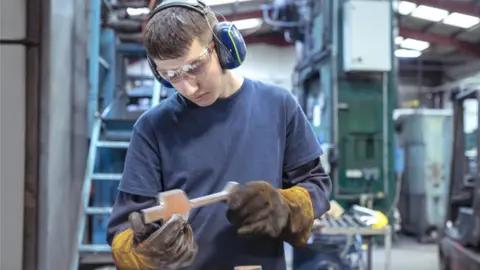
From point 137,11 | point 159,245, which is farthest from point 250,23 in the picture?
point 159,245

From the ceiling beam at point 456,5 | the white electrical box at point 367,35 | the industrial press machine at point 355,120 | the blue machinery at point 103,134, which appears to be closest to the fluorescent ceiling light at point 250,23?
the ceiling beam at point 456,5

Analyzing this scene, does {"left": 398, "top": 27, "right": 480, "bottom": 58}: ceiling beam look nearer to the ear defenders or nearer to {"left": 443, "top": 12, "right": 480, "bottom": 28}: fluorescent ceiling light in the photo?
{"left": 443, "top": 12, "right": 480, "bottom": 28}: fluorescent ceiling light

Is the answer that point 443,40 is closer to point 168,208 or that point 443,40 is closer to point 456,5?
point 456,5

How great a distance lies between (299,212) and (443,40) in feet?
31.8

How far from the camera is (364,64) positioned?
16.7ft

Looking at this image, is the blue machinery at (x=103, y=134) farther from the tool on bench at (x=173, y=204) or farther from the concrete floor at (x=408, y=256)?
the tool on bench at (x=173, y=204)

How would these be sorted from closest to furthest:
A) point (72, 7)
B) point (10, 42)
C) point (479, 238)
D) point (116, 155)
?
point (10, 42) < point (72, 7) < point (479, 238) < point (116, 155)

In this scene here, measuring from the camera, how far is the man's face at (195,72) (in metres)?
1.04

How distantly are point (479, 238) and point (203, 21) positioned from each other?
279 centimetres

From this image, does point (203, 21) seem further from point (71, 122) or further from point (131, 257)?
point (71, 122)

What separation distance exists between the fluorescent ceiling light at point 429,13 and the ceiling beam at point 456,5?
11.3 inches

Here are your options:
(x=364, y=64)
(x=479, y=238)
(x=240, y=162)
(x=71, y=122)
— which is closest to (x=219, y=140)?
(x=240, y=162)

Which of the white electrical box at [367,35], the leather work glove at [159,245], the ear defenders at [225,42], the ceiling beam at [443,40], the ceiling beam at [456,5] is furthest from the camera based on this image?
the ceiling beam at [443,40]

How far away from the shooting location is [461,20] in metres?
8.88
